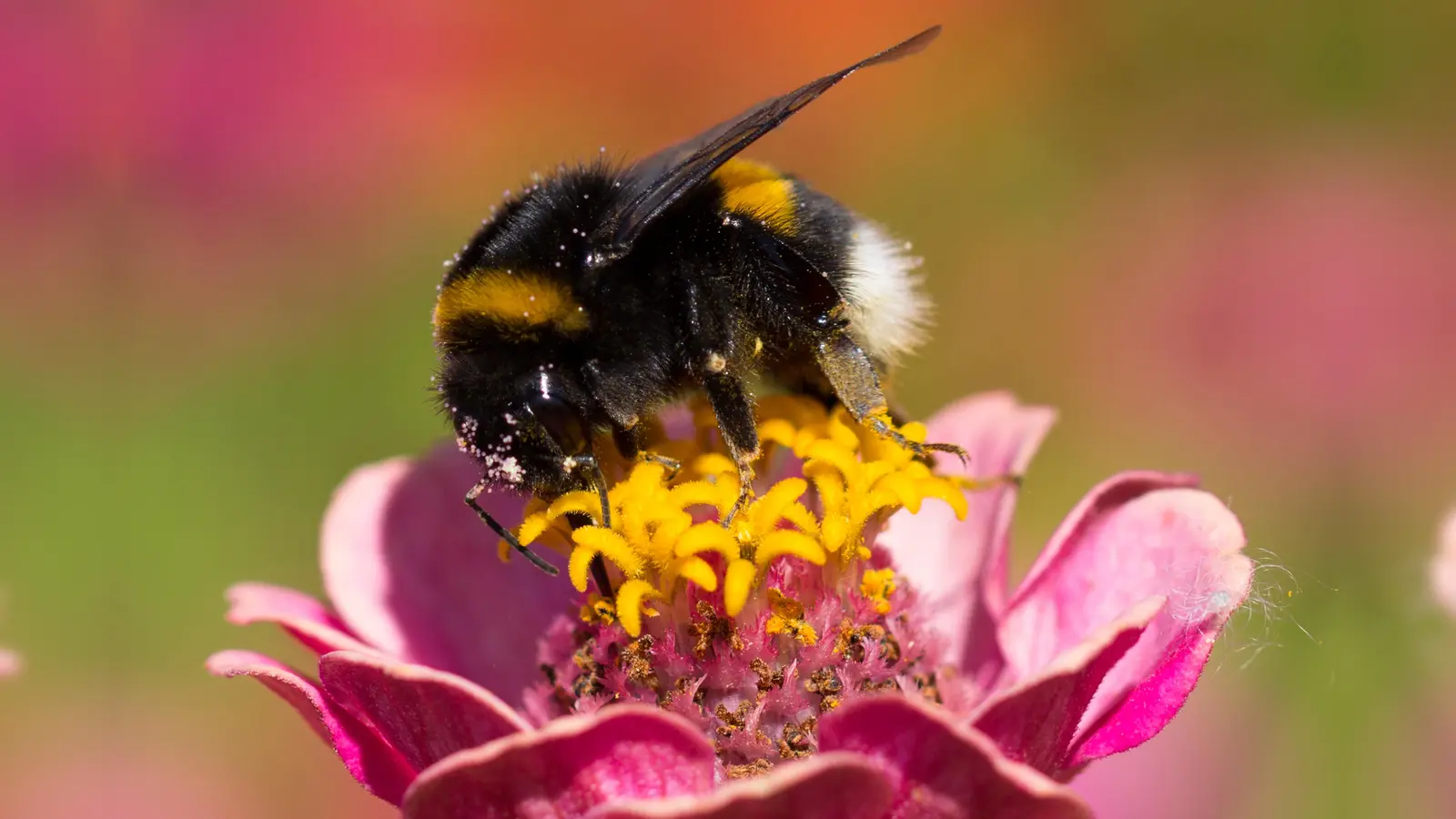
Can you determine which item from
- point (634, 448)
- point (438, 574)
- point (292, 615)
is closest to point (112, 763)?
point (438, 574)

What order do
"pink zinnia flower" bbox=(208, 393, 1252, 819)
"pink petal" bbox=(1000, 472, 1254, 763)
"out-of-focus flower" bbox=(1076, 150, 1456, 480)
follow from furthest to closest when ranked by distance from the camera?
"out-of-focus flower" bbox=(1076, 150, 1456, 480)
"pink petal" bbox=(1000, 472, 1254, 763)
"pink zinnia flower" bbox=(208, 393, 1252, 819)

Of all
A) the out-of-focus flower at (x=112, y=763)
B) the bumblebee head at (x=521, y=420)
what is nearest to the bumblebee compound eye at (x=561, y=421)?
the bumblebee head at (x=521, y=420)

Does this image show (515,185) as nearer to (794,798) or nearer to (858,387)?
(858,387)

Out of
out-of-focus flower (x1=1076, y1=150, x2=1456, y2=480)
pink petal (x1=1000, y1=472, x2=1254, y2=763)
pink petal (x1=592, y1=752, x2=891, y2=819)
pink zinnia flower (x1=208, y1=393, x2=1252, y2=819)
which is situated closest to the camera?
pink petal (x1=592, y1=752, x2=891, y2=819)

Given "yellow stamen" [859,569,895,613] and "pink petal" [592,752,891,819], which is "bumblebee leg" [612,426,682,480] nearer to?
"yellow stamen" [859,569,895,613]

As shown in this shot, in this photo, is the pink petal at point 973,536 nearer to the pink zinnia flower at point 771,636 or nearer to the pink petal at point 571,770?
the pink zinnia flower at point 771,636

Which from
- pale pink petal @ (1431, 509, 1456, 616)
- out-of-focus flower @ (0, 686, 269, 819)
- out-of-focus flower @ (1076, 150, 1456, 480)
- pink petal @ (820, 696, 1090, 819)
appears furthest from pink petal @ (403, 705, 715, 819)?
out-of-focus flower @ (1076, 150, 1456, 480)

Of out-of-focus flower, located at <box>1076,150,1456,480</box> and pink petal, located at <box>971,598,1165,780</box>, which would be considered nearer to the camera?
pink petal, located at <box>971,598,1165,780</box>
